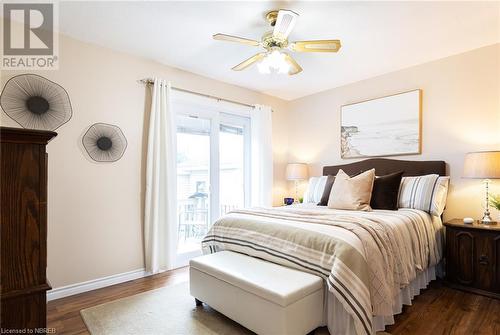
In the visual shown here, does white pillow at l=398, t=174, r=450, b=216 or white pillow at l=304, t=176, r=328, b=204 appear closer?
white pillow at l=398, t=174, r=450, b=216

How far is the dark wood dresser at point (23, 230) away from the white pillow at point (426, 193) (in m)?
3.19

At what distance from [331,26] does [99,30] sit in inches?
88.4

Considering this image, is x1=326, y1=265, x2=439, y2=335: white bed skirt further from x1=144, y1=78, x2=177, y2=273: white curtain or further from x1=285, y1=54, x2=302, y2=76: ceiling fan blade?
x1=144, y1=78, x2=177, y2=273: white curtain

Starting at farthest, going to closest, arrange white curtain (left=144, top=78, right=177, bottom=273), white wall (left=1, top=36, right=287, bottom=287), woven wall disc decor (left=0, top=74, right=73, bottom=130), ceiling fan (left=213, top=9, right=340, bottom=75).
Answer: white curtain (left=144, top=78, right=177, bottom=273) → white wall (left=1, top=36, right=287, bottom=287) → woven wall disc decor (left=0, top=74, right=73, bottom=130) → ceiling fan (left=213, top=9, right=340, bottom=75)

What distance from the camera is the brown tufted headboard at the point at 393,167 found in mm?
3174

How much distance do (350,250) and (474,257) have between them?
1772 millimetres

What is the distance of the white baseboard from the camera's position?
2.58 metres

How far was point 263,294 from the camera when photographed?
171 cm

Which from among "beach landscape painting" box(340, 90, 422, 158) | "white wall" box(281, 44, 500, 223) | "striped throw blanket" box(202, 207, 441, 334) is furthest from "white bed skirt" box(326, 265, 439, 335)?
"beach landscape painting" box(340, 90, 422, 158)

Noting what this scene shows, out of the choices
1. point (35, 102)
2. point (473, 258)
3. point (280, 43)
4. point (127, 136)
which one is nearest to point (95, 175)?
point (127, 136)

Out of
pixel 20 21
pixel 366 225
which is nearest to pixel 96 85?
pixel 20 21

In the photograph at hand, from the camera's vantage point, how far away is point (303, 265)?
1926 millimetres

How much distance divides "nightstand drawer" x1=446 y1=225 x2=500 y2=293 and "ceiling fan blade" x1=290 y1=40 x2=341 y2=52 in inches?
85.1

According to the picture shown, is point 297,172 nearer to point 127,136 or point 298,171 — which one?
point 298,171
